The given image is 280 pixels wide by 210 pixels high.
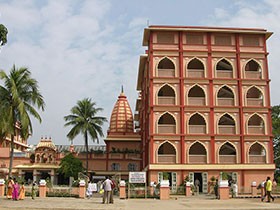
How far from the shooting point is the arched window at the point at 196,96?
38.3 metres

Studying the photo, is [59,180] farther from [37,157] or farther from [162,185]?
[162,185]

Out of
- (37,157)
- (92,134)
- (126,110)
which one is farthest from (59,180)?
(126,110)

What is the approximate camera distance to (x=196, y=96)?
4038cm

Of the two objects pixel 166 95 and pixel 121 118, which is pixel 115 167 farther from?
pixel 166 95

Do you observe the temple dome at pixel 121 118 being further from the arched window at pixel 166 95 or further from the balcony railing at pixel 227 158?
the balcony railing at pixel 227 158

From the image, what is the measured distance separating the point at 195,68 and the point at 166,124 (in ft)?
19.9

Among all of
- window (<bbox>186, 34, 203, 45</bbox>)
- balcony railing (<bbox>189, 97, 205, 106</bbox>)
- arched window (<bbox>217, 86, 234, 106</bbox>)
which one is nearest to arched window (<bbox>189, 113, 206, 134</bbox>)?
balcony railing (<bbox>189, 97, 205, 106</bbox>)

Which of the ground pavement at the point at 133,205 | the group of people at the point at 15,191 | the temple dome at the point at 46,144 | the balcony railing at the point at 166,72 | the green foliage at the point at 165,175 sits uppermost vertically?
the balcony railing at the point at 166,72

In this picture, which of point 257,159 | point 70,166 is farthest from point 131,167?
point 257,159

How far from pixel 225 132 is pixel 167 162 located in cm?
581

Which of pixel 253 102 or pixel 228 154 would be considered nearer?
pixel 253 102

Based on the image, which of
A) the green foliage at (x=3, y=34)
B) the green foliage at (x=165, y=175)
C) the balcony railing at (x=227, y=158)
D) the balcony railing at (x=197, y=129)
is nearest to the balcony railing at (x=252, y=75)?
the balcony railing at (x=197, y=129)

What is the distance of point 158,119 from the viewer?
124 feet

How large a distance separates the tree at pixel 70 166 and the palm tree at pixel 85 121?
1984 millimetres
